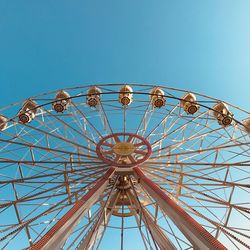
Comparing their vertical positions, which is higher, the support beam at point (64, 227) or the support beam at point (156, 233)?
the support beam at point (156, 233)

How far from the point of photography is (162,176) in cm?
1241

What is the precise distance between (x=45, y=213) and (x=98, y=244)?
8.68ft

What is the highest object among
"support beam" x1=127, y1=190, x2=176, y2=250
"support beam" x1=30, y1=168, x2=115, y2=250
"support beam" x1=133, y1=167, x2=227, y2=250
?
"support beam" x1=127, y1=190, x2=176, y2=250

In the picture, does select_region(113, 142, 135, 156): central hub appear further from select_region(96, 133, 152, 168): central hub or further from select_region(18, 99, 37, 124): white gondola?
select_region(18, 99, 37, 124): white gondola

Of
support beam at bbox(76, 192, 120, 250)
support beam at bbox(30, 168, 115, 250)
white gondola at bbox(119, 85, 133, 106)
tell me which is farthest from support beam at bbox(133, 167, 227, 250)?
white gondola at bbox(119, 85, 133, 106)

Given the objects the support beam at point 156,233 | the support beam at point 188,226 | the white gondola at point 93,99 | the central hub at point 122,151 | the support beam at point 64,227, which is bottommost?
the support beam at point 64,227

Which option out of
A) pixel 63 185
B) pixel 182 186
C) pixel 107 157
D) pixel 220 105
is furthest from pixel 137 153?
pixel 220 105

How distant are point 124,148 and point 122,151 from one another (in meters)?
0.19

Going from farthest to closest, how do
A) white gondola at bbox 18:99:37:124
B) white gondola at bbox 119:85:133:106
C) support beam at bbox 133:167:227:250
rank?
white gondola at bbox 119:85:133:106 < white gondola at bbox 18:99:37:124 < support beam at bbox 133:167:227:250

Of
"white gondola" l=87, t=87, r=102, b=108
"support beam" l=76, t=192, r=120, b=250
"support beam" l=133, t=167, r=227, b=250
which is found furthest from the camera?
"white gondola" l=87, t=87, r=102, b=108

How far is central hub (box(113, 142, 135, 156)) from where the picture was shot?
12117 millimetres

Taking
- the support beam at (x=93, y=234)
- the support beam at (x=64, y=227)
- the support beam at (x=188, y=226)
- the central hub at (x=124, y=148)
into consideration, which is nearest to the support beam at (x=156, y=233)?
the support beam at (x=93, y=234)

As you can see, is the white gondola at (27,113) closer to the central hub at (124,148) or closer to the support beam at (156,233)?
the central hub at (124,148)

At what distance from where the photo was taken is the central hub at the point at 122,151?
11586 mm
